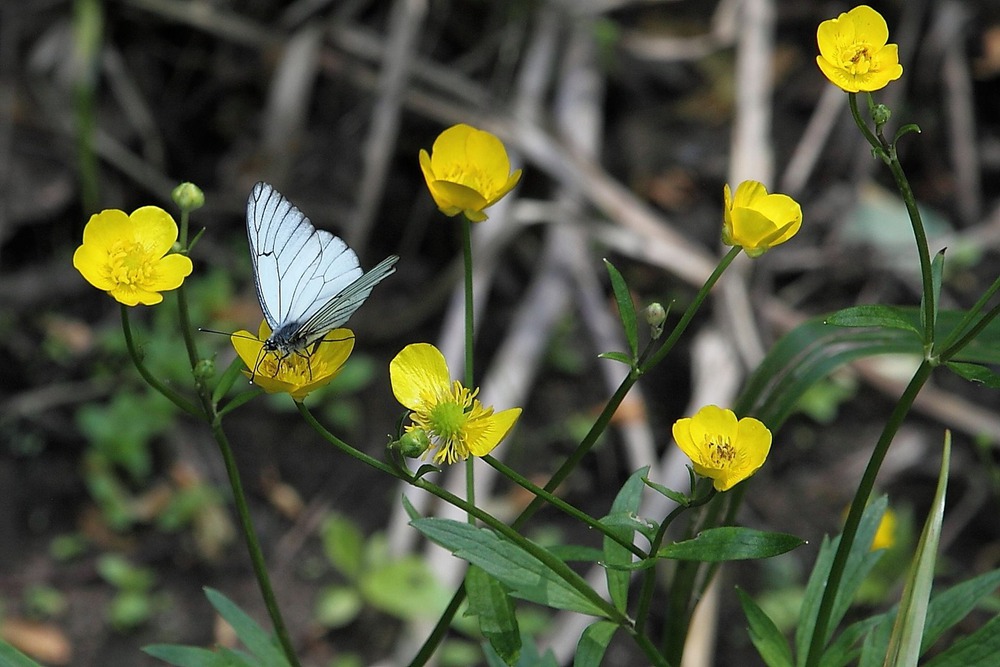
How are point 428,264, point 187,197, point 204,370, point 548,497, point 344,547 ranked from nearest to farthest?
point 548,497 → point 204,370 → point 187,197 → point 344,547 → point 428,264

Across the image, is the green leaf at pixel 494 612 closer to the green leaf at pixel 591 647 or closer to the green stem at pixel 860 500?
the green leaf at pixel 591 647

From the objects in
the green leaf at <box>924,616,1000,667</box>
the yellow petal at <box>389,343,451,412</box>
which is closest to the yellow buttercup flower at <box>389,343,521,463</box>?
the yellow petal at <box>389,343,451,412</box>

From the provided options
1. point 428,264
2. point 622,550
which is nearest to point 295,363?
point 622,550

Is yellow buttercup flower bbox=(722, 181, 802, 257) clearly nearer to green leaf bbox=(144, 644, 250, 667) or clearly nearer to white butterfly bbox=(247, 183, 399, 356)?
white butterfly bbox=(247, 183, 399, 356)

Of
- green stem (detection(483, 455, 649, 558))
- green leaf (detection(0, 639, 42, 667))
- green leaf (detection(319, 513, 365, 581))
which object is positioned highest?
green leaf (detection(319, 513, 365, 581))

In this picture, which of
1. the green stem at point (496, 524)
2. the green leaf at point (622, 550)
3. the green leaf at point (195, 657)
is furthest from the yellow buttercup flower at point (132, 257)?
the green leaf at point (622, 550)

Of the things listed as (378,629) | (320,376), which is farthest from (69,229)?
(320,376)

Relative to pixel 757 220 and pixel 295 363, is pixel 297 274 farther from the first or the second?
pixel 757 220
